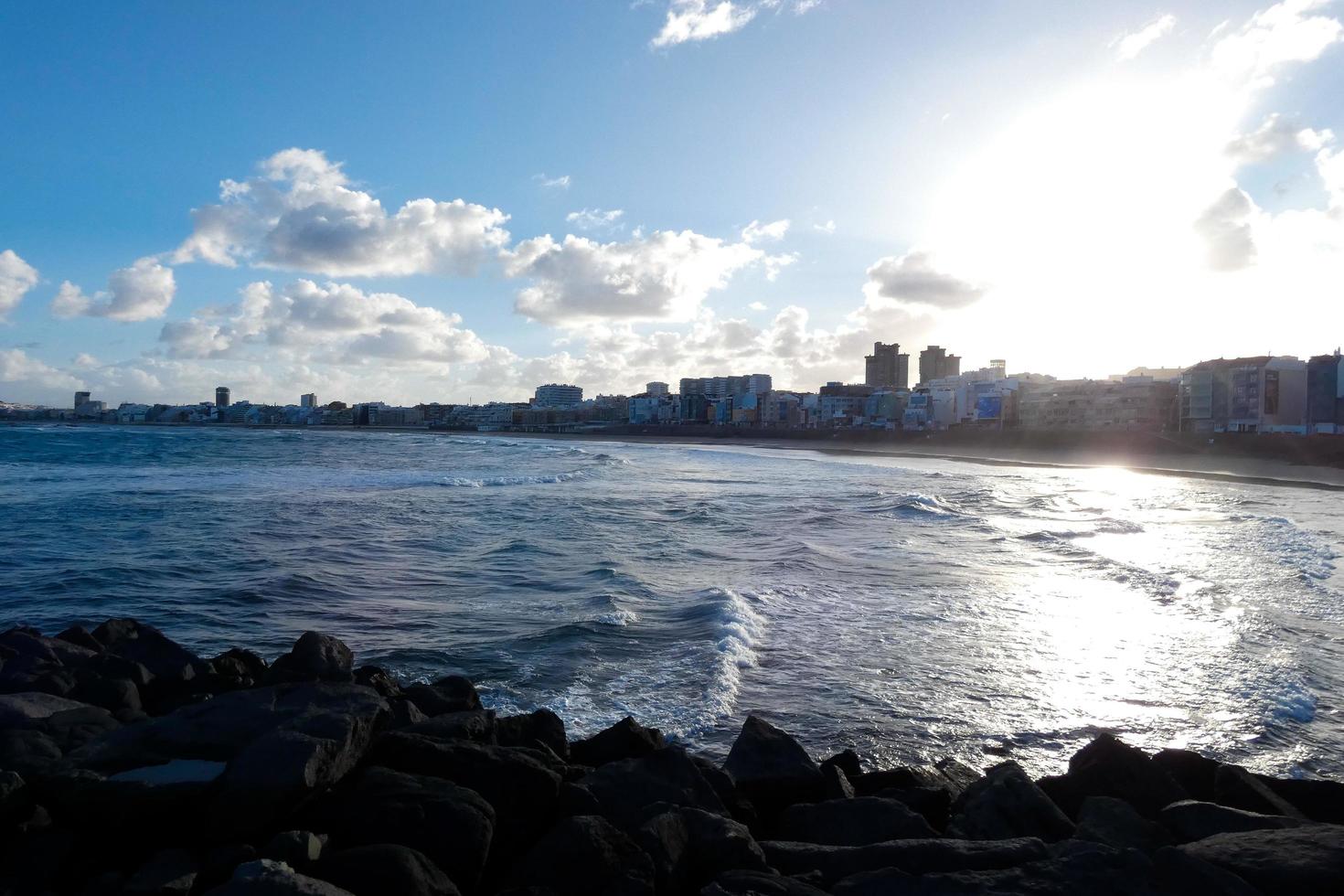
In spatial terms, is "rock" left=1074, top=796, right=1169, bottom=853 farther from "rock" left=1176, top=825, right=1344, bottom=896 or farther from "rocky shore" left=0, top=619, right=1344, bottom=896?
"rock" left=1176, top=825, right=1344, bottom=896

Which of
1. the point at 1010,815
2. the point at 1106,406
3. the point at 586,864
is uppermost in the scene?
the point at 1106,406

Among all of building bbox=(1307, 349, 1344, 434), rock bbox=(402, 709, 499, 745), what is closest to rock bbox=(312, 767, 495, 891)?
rock bbox=(402, 709, 499, 745)

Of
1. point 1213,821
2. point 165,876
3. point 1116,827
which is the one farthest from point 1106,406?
point 165,876

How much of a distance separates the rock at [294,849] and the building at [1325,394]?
73324 mm

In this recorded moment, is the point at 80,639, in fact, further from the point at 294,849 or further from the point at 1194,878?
the point at 1194,878

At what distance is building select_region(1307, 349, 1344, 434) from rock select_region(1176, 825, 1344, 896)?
232ft

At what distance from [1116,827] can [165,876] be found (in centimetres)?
406

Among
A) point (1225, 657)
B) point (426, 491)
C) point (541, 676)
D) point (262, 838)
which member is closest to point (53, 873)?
point (262, 838)

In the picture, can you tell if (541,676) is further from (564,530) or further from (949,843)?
(564,530)

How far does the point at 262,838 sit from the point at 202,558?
11.1 metres

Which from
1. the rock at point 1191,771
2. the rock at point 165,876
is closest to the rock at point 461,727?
the rock at point 165,876

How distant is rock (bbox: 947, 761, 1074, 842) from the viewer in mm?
3900

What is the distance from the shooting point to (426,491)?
83.0ft

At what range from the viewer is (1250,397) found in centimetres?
6612
